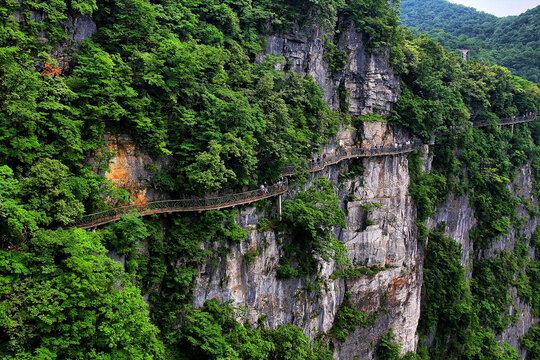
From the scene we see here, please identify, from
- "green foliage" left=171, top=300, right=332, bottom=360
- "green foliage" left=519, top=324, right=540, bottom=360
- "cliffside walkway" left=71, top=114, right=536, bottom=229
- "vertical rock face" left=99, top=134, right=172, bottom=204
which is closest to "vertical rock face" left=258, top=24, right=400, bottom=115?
"cliffside walkway" left=71, top=114, right=536, bottom=229

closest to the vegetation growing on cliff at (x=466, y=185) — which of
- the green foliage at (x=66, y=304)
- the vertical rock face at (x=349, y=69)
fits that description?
the vertical rock face at (x=349, y=69)

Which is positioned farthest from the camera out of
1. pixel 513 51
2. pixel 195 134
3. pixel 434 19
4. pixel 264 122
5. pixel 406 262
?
pixel 434 19

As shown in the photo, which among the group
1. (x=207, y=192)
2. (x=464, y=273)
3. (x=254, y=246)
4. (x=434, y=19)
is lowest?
(x=464, y=273)

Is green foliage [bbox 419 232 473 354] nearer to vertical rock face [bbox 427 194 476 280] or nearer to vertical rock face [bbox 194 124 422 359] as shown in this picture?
vertical rock face [bbox 194 124 422 359]

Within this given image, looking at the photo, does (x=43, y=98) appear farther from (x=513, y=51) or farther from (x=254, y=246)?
(x=513, y=51)

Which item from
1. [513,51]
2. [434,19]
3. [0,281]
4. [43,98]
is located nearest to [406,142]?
[43,98]

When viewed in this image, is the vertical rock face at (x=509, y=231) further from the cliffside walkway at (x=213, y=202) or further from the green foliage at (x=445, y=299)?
the cliffside walkway at (x=213, y=202)
